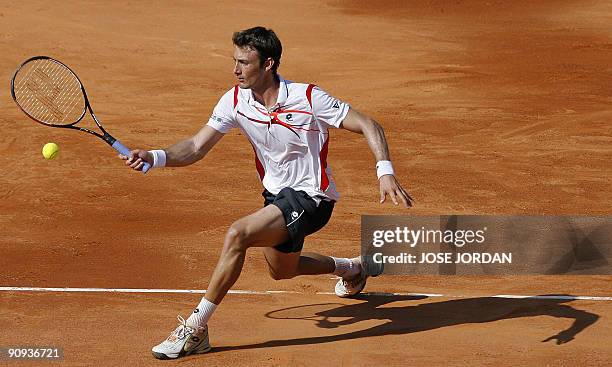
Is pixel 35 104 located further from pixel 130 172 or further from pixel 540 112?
pixel 540 112

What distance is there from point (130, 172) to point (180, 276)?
11.6ft

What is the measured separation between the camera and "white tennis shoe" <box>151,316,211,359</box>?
848cm

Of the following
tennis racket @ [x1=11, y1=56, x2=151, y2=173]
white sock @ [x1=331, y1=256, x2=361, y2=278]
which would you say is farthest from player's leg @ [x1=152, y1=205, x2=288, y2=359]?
tennis racket @ [x1=11, y1=56, x2=151, y2=173]

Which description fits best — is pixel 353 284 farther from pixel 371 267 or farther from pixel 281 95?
pixel 281 95

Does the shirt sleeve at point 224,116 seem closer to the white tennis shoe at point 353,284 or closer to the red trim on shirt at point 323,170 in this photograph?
the red trim on shirt at point 323,170

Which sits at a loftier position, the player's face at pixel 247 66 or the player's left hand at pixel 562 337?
the player's face at pixel 247 66

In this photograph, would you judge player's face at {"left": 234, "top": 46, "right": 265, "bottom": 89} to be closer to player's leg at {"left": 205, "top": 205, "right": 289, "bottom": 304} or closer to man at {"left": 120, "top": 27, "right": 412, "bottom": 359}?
man at {"left": 120, "top": 27, "right": 412, "bottom": 359}

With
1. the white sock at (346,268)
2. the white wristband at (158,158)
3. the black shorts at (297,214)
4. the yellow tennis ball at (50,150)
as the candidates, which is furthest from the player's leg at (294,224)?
the yellow tennis ball at (50,150)

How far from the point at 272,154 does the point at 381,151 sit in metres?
0.91

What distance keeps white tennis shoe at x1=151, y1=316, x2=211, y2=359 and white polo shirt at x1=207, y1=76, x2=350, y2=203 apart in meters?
1.21

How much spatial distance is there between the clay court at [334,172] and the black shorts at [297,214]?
777 mm

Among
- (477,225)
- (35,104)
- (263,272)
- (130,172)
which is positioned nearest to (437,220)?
(477,225)

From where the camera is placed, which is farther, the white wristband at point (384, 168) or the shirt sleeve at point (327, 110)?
the shirt sleeve at point (327, 110)

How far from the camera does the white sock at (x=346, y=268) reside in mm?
9797
